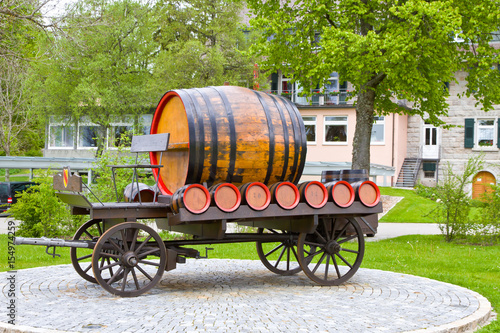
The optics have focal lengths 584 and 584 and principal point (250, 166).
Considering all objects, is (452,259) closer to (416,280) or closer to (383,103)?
(416,280)

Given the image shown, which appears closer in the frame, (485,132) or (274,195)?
(274,195)

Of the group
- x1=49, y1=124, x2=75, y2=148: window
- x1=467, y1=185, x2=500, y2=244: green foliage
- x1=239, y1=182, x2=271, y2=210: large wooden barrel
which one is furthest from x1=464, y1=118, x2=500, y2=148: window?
x1=239, y1=182, x2=271, y2=210: large wooden barrel

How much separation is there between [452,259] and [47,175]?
31.9ft

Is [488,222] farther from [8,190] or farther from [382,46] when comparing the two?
[8,190]

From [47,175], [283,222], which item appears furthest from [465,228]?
[47,175]

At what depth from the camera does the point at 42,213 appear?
1407 centimetres

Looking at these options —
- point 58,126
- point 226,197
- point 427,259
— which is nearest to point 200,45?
point 58,126

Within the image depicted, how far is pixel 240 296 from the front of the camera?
693cm

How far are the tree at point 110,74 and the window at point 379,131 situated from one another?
41.0ft

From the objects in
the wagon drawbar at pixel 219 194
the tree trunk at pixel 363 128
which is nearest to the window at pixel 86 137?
the tree trunk at pixel 363 128

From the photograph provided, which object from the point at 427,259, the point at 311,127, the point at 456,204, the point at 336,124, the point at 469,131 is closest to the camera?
the point at 427,259

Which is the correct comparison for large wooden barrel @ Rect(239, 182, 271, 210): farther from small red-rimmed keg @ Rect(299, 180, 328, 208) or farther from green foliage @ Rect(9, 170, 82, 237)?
green foliage @ Rect(9, 170, 82, 237)

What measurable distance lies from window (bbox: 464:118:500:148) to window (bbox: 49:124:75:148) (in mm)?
23908

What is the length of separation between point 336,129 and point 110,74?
13.2m
